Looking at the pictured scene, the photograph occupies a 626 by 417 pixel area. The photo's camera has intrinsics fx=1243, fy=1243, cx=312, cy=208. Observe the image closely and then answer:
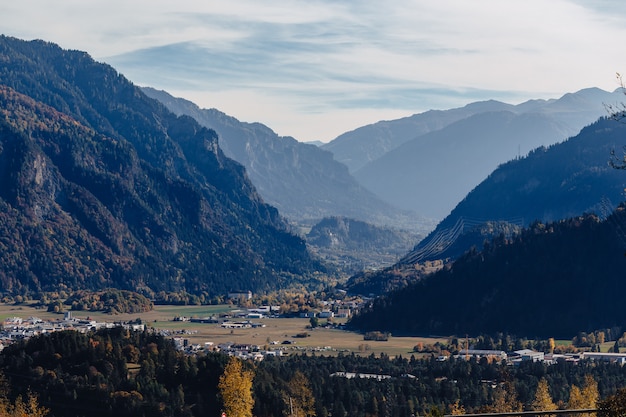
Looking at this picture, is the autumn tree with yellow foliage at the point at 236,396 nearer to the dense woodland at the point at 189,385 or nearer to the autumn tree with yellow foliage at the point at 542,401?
the dense woodland at the point at 189,385

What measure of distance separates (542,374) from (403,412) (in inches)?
1616

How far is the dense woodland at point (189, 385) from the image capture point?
150 metres

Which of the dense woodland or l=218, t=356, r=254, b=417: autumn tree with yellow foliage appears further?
the dense woodland

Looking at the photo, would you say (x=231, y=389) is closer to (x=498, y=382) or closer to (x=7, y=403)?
(x=7, y=403)

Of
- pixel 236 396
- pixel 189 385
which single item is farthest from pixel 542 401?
pixel 189 385

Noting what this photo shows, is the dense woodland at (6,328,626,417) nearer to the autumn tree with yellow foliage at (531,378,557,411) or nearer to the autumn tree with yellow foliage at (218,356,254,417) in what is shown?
the autumn tree with yellow foliage at (218,356,254,417)

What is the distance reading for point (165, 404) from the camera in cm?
14838

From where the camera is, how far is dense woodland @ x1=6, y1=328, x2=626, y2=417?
150 meters

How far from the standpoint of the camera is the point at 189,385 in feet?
516

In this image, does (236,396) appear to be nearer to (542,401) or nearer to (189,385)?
(189,385)

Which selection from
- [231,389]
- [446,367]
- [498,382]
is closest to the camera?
[231,389]

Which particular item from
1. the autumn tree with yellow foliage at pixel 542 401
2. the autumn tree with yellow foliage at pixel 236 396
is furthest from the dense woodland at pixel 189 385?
the autumn tree with yellow foliage at pixel 542 401

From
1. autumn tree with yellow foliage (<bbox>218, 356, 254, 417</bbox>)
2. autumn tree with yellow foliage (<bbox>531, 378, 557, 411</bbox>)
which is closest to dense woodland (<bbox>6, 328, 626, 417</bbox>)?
autumn tree with yellow foliage (<bbox>218, 356, 254, 417</bbox>)

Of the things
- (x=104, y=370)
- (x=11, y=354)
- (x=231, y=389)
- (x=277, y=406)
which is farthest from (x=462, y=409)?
(x=11, y=354)
